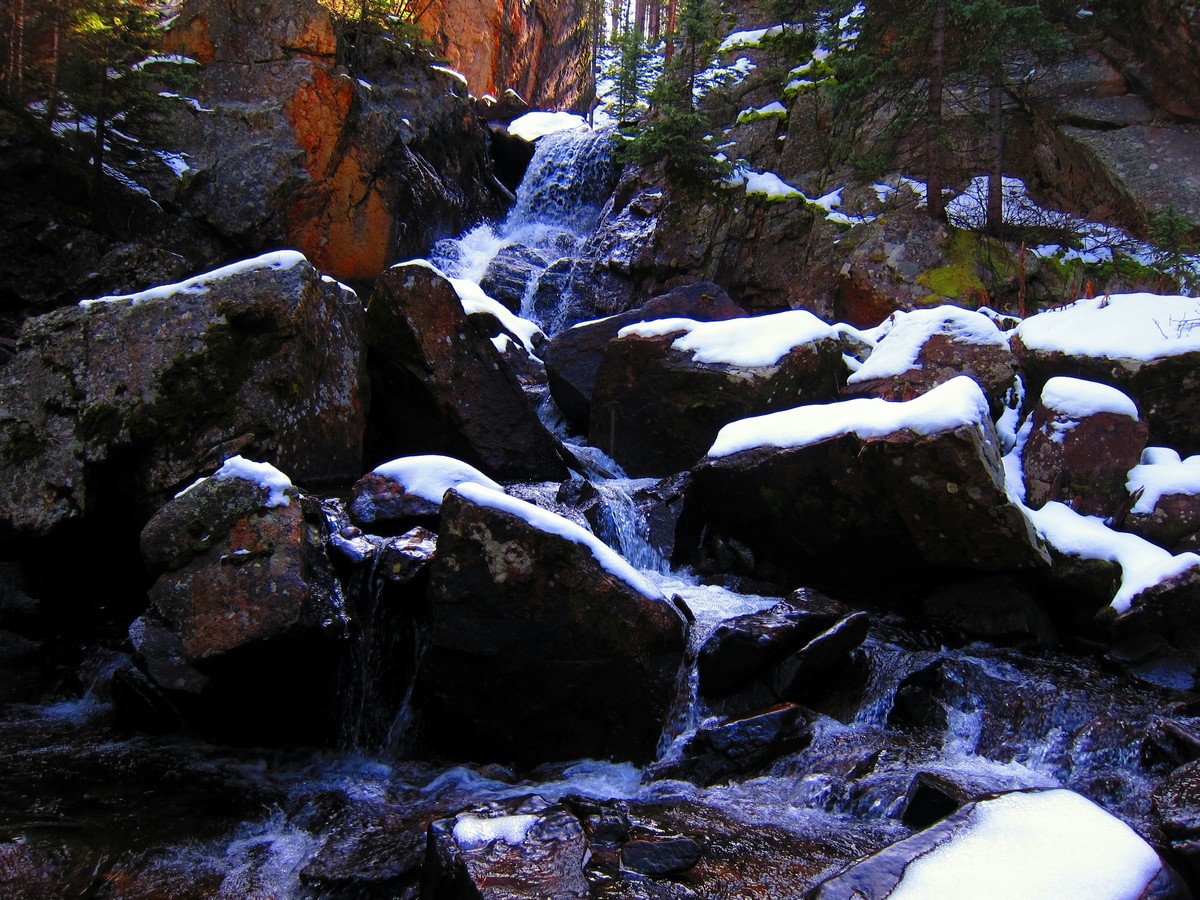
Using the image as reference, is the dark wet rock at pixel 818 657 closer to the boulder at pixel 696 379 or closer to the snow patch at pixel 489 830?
the snow patch at pixel 489 830

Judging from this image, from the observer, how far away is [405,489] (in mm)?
6875

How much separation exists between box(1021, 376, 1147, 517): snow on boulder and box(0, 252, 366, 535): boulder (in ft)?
23.9

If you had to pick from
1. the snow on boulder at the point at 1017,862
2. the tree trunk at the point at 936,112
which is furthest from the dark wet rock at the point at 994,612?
the tree trunk at the point at 936,112

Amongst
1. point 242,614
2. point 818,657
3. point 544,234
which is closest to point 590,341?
point 818,657

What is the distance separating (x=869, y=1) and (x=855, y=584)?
13.2 meters

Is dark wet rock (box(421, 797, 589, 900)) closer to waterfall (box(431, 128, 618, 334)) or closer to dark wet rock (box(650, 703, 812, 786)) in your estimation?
dark wet rock (box(650, 703, 812, 786))

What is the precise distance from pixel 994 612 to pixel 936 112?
35.0 ft

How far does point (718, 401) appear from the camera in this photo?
9.53m

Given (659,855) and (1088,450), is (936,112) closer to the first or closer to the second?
(1088,450)

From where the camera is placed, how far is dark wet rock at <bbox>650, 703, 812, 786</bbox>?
16.1ft

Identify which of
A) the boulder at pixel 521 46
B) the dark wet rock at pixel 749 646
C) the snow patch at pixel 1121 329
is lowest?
the dark wet rock at pixel 749 646

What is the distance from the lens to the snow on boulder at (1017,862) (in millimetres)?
2875

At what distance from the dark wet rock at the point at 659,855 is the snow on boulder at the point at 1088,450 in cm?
580

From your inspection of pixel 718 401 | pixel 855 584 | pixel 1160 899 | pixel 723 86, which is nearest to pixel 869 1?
pixel 723 86
